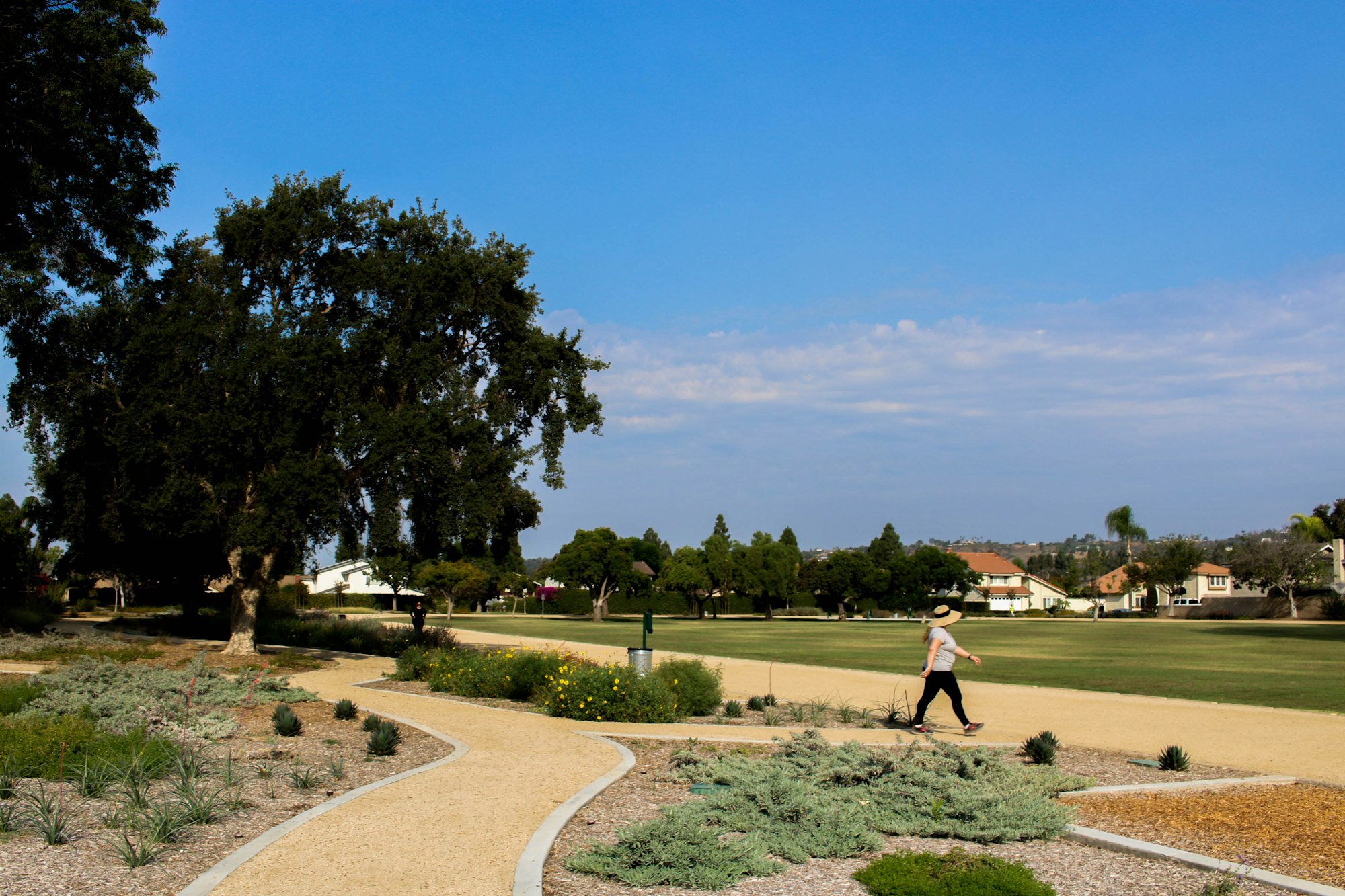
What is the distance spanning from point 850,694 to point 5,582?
35032mm

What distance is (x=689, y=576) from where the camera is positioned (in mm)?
82000

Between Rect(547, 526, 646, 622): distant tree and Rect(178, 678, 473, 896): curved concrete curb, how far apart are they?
6504cm

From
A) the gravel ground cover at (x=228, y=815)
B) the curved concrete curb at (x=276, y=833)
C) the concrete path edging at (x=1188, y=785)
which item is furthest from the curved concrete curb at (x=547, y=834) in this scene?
the concrete path edging at (x=1188, y=785)

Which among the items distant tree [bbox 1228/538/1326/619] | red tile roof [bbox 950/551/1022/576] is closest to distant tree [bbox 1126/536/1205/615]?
distant tree [bbox 1228/538/1326/619]

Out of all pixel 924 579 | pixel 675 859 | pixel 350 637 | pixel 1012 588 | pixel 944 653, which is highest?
pixel 944 653

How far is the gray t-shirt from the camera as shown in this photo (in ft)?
41.1

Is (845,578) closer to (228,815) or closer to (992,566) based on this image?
(992,566)

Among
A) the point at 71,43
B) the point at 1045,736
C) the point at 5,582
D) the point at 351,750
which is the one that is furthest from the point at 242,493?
the point at 5,582

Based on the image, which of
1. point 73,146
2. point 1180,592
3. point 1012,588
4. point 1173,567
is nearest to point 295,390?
point 73,146

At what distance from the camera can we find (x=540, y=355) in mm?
24328

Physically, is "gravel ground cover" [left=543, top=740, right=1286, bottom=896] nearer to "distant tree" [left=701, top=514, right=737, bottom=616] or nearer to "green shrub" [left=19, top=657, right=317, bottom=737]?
"green shrub" [left=19, top=657, right=317, bottom=737]

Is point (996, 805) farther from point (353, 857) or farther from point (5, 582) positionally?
point (5, 582)

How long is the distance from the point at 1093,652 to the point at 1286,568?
5216 centimetres

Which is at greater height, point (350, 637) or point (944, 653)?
point (944, 653)
